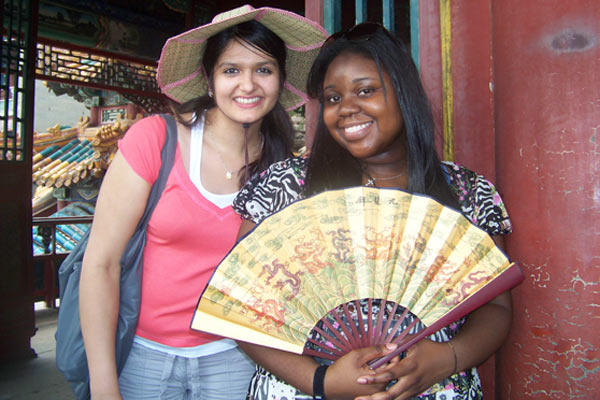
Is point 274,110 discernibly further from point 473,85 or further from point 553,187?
point 553,187

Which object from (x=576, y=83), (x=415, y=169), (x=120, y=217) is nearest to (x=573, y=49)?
(x=576, y=83)

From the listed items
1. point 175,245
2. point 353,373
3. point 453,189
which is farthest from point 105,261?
point 453,189

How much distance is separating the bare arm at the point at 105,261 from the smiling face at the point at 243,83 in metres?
0.36

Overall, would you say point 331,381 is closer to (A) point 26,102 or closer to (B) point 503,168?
(B) point 503,168

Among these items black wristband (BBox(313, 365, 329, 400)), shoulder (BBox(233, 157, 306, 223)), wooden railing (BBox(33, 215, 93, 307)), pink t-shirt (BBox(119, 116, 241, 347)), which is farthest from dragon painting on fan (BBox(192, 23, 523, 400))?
wooden railing (BBox(33, 215, 93, 307))

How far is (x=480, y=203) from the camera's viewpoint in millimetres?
1166

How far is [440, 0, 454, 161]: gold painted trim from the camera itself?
5.30 ft

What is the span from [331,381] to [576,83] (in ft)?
3.12

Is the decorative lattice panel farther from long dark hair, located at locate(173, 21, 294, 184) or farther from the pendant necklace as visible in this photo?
the pendant necklace

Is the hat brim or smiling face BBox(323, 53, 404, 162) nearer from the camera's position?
smiling face BBox(323, 53, 404, 162)

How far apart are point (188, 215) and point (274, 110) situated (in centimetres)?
59

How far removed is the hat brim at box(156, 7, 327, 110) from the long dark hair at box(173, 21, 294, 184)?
0.02 metres

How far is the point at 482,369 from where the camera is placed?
1553 millimetres

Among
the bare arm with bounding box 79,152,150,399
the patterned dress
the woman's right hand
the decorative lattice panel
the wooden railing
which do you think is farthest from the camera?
the wooden railing
